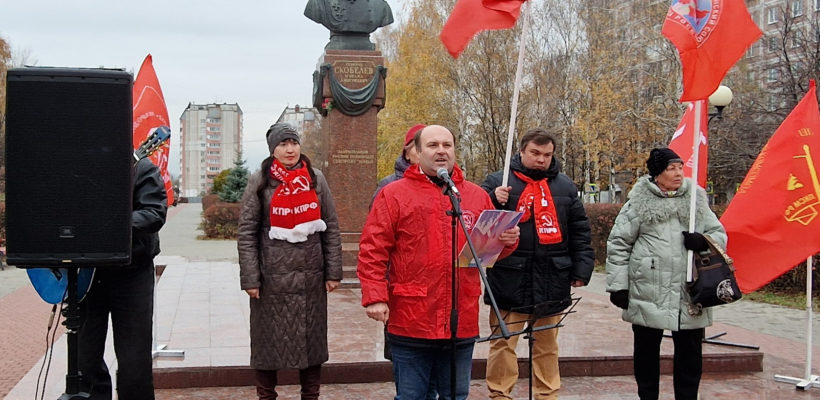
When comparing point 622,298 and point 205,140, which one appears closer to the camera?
point 622,298

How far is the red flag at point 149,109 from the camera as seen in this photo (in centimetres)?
668

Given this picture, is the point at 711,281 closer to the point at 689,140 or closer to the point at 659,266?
the point at 659,266

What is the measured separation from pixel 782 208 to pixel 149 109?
5439mm

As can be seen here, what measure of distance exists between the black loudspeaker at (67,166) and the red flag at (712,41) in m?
3.50

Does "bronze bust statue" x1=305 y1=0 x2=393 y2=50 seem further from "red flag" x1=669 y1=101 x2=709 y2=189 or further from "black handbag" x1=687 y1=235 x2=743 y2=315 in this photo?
"black handbag" x1=687 y1=235 x2=743 y2=315

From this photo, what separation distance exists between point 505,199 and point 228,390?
2554 mm

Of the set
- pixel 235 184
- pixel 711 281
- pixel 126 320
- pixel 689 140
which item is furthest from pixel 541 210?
pixel 235 184

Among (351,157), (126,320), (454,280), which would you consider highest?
(351,157)

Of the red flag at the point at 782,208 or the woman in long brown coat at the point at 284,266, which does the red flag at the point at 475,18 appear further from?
the red flag at the point at 782,208

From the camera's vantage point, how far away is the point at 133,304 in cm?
412

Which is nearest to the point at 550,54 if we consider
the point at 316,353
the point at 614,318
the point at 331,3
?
the point at 331,3

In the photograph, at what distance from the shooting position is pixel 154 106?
→ 6766mm

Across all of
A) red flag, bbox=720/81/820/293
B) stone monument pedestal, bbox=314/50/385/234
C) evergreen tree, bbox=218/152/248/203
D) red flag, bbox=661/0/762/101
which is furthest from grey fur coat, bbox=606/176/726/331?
evergreen tree, bbox=218/152/248/203

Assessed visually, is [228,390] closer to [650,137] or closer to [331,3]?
[331,3]
